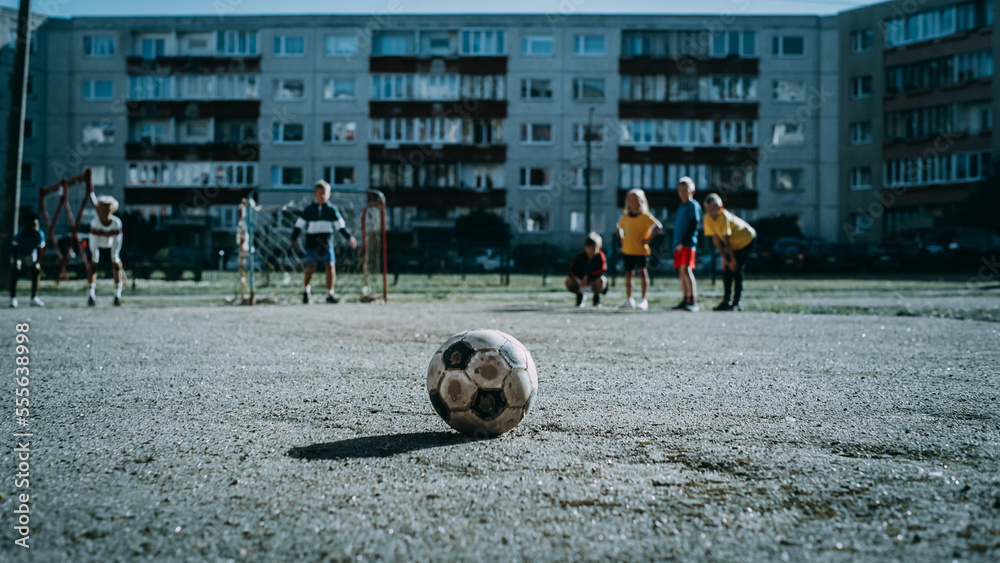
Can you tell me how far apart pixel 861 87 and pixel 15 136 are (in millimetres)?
47906

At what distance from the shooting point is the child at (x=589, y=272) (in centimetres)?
1462

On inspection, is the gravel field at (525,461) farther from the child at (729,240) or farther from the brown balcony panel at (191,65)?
the brown balcony panel at (191,65)

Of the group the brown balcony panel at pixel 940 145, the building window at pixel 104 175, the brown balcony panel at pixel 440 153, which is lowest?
the building window at pixel 104 175

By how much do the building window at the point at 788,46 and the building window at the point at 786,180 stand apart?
23.0ft

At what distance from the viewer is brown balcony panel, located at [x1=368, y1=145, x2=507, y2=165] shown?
5191 cm

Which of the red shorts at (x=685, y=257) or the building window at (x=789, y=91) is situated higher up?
the building window at (x=789, y=91)

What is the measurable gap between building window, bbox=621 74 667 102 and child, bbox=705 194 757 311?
133ft

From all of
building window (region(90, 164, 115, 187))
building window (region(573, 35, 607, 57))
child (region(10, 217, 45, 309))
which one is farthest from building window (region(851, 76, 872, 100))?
child (region(10, 217, 45, 309))

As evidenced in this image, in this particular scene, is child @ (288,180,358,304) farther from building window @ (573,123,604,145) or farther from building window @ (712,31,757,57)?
building window @ (712,31,757,57)

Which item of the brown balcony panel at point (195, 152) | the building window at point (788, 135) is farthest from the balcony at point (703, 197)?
the brown balcony panel at point (195, 152)

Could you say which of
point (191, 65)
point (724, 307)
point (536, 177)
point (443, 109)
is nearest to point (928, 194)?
point (536, 177)

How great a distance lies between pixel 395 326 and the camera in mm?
10469

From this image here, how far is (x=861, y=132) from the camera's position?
173 ft

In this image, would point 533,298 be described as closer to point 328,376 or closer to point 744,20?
point 328,376
